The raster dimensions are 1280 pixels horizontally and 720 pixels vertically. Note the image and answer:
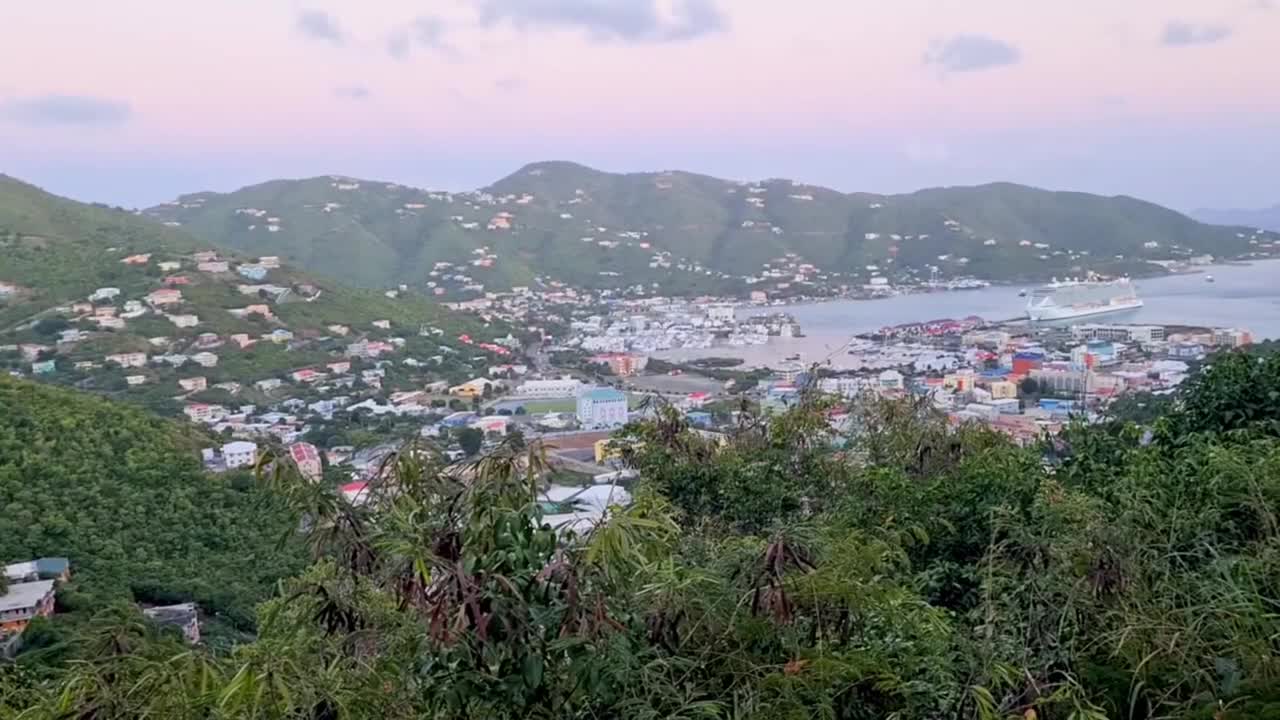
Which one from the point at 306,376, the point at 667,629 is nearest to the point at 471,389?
the point at 306,376

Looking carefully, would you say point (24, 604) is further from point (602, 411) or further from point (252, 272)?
point (252, 272)

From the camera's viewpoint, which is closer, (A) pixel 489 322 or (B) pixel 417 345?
(B) pixel 417 345

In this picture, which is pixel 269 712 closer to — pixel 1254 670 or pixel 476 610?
pixel 476 610

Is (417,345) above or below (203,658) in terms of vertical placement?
below

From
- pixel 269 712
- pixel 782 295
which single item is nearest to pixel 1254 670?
pixel 269 712

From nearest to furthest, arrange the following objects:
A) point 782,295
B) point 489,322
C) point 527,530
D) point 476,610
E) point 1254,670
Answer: point 476,610, point 527,530, point 1254,670, point 489,322, point 782,295

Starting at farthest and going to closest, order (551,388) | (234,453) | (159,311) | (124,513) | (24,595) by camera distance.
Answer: (159,311)
(551,388)
(234,453)
(124,513)
(24,595)
